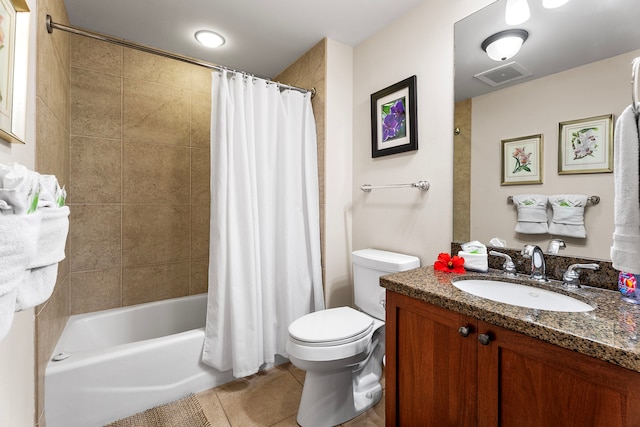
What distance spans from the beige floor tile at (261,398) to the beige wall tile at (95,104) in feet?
6.32

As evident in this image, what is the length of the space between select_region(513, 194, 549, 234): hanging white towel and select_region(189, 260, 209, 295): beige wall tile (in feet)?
7.41

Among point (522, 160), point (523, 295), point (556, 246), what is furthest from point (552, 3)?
point (523, 295)

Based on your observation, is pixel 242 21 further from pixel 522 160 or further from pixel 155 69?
pixel 522 160

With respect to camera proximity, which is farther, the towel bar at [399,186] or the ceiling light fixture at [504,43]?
the towel bar at [399,186]

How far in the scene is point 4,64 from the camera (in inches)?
31.4

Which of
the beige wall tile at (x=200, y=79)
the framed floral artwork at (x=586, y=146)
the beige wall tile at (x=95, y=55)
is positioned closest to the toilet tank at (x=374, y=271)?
the framed floral artwork at (x=586, y=146)

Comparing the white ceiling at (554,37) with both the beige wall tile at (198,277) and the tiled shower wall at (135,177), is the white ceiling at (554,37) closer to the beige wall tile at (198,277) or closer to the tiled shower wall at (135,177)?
the tiled shower wall at (135,177)

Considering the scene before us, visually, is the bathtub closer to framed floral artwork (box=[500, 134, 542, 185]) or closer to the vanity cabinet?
the vanity cabinet

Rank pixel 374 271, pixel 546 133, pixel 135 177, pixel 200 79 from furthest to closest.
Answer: pixel 200 79 → pixel 135 177 → pixel 374 271 → pixel 546 133

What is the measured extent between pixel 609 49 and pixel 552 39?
0.74 ft

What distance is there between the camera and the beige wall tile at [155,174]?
2.15 metres

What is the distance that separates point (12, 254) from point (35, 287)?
21 centimetres

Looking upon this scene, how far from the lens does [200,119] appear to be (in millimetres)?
2439

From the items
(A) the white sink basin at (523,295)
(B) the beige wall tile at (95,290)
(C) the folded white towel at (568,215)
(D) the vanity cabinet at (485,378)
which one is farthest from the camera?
(B) the beige wall tile at (95,290)
